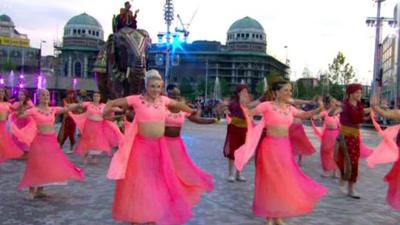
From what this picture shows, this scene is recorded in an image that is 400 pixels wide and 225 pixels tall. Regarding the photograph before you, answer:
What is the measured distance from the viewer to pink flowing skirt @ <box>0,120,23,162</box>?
42.0ft

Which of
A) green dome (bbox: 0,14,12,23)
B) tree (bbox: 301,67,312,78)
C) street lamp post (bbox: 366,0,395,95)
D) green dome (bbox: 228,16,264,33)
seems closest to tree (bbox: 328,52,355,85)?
street lamp post (bbox: 366,0,395,95)

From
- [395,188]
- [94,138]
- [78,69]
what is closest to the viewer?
[395,188]

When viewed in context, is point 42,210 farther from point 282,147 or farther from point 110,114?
point 282,147

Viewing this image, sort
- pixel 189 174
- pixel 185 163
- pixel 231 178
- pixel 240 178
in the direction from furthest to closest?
pixel 240 178
pixel 231 178
pixel 185 163
pixel 189 174

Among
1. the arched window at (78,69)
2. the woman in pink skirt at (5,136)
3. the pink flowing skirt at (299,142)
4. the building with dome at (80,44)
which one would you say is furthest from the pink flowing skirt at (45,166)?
the arched window at (78,69)

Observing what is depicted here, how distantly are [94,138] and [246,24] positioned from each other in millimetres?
114223

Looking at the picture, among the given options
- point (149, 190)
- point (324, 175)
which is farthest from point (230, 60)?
point (149, 190)

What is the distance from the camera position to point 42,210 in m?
8.38

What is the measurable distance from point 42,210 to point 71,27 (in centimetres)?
12208

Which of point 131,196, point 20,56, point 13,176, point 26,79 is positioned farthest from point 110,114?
point 20,56

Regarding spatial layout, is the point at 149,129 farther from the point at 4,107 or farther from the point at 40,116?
the point at 4,107

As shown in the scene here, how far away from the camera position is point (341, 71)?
6150 centimetres

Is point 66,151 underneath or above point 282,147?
underneath

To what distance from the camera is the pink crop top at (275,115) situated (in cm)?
791
